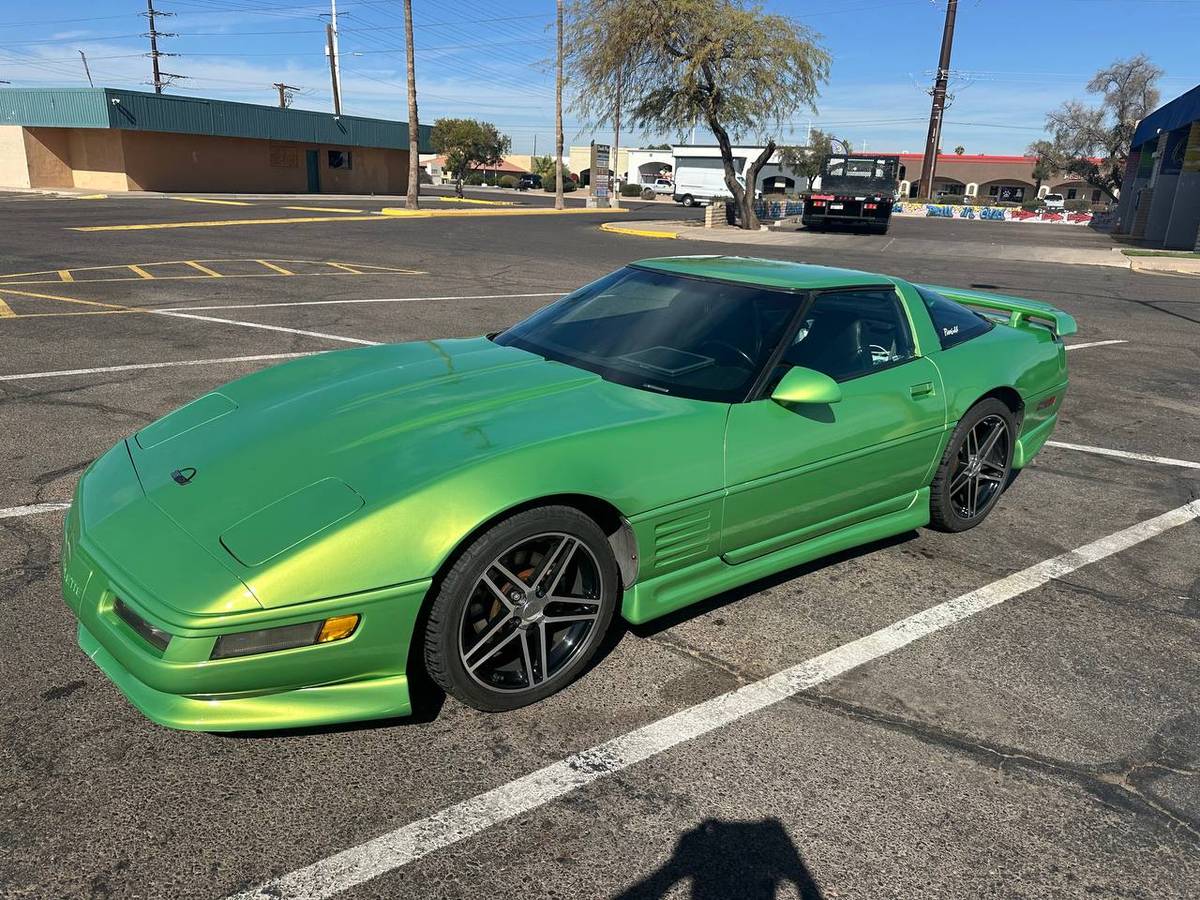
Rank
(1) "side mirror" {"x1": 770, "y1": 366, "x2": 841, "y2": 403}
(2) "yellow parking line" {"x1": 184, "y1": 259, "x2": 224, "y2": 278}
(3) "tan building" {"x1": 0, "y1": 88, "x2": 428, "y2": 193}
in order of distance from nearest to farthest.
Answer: (1) "side mirror" {"x1": 770, "y1": 366, "x2": 841, "y2": 403}, (2) "yellow parking line" {"x1": 184, "y1": 259, "x2": 224, "y2": 278}, (3) "tan building" {"x1": 0, "y1": 88, "x2": 428, "y2": 193}

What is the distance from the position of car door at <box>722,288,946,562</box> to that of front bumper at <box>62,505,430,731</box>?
1318 mm

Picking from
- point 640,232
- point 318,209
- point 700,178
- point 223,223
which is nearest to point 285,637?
point 223,223

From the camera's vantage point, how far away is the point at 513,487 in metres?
2.63

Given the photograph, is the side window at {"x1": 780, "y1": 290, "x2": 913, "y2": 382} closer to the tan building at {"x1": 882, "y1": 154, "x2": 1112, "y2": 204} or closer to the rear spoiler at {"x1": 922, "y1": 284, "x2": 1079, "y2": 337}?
the rear spoiler at {"x1": 922, "y1": 284, "x2": 1079, "y2": 337}

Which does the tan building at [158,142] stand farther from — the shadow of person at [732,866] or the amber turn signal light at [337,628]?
the shadow of person at [732,866]

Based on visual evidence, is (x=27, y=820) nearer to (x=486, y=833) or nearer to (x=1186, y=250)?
(x=486, y=833)

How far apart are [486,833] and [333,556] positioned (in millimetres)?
860

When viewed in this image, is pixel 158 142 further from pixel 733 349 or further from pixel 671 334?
pixel 733 349

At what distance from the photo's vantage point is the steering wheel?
3.47 metres

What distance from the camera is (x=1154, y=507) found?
489 centimetres

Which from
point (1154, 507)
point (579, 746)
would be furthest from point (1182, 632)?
point (579, 746)

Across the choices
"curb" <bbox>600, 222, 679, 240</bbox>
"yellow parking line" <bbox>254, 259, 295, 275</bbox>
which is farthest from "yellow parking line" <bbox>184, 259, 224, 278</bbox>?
"curb" <bbox>600, 222, 679, 240</bbox>

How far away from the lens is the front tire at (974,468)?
4.17 metres

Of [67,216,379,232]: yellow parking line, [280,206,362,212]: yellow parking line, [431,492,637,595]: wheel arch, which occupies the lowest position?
[67,216,379,232]: yellow parking line
